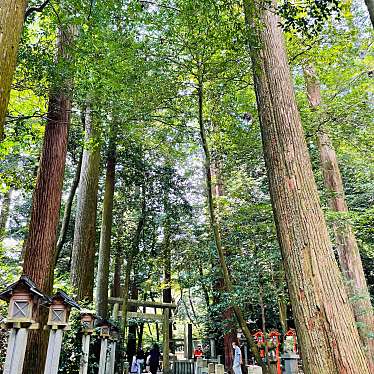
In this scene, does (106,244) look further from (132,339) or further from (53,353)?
(132,339)

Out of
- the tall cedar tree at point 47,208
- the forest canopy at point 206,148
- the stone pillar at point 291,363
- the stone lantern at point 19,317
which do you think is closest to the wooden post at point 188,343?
the forest canopy at point 206,148

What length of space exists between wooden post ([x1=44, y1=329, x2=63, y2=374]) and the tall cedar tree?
2.35 ft

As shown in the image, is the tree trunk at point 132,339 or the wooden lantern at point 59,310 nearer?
the wooden lantern at point 59,310

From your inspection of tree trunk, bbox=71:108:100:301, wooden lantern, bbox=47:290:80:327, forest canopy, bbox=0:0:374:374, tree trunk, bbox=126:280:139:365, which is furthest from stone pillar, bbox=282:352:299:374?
tree trunk, bbox=126:280:139:365

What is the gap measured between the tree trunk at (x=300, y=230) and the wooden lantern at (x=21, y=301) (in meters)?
2.82

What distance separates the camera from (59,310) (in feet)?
15.2

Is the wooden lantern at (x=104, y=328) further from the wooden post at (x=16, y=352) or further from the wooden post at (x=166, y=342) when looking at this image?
the wooden post at (x=166, y=342)

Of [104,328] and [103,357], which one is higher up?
[104,328]

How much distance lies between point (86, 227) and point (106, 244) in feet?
5.69

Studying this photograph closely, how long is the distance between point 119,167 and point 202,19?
7.92 metres

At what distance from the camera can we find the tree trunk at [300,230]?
276 centimetres

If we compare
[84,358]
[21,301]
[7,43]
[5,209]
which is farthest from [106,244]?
[7,43]

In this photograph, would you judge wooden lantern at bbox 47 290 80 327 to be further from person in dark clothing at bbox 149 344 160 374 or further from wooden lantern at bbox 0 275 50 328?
person in dark clothing at bbox 149 344 160 374

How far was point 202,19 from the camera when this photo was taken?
4.92m
